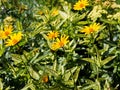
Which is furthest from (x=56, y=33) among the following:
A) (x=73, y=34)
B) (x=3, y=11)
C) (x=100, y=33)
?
(x=3, y=11)

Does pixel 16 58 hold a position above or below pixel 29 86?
above

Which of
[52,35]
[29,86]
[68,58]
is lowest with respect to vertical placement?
[29,86]

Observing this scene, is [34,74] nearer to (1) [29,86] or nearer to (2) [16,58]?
(1) [29,86]

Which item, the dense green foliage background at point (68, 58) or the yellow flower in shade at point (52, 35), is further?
the yellow flower in shade at point (52, 35)

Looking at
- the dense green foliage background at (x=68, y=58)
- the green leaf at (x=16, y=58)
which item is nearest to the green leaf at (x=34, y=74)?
the dense green foliage background at (x=68, y=58)

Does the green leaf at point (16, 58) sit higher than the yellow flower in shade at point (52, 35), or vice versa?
the yellow flower in shade at point (52, 35)

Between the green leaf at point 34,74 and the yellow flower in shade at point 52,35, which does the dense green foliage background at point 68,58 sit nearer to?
the green leaf at point 34,74

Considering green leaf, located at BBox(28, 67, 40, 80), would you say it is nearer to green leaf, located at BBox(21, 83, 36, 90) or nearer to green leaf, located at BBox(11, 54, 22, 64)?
green leaf, located at BBox(21, 83, 36, 90)

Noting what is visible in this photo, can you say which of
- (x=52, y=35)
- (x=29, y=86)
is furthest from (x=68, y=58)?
(x=29, y=86)

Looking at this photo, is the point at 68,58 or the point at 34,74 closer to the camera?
the point at 34,74

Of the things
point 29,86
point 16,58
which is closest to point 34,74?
point 29,86

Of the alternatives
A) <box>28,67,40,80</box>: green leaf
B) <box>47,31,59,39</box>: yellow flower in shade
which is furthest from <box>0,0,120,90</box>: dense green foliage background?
<box>47,31,59,39</box>: yellow flower in shade

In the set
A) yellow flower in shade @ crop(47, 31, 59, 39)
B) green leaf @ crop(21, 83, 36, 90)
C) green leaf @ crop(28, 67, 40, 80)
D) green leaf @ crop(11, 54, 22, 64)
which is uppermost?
yellow flower in shade @ crop(47, 31, 59, 39)

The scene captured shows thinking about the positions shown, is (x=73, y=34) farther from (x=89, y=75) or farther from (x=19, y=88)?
(x=19, y=88)
